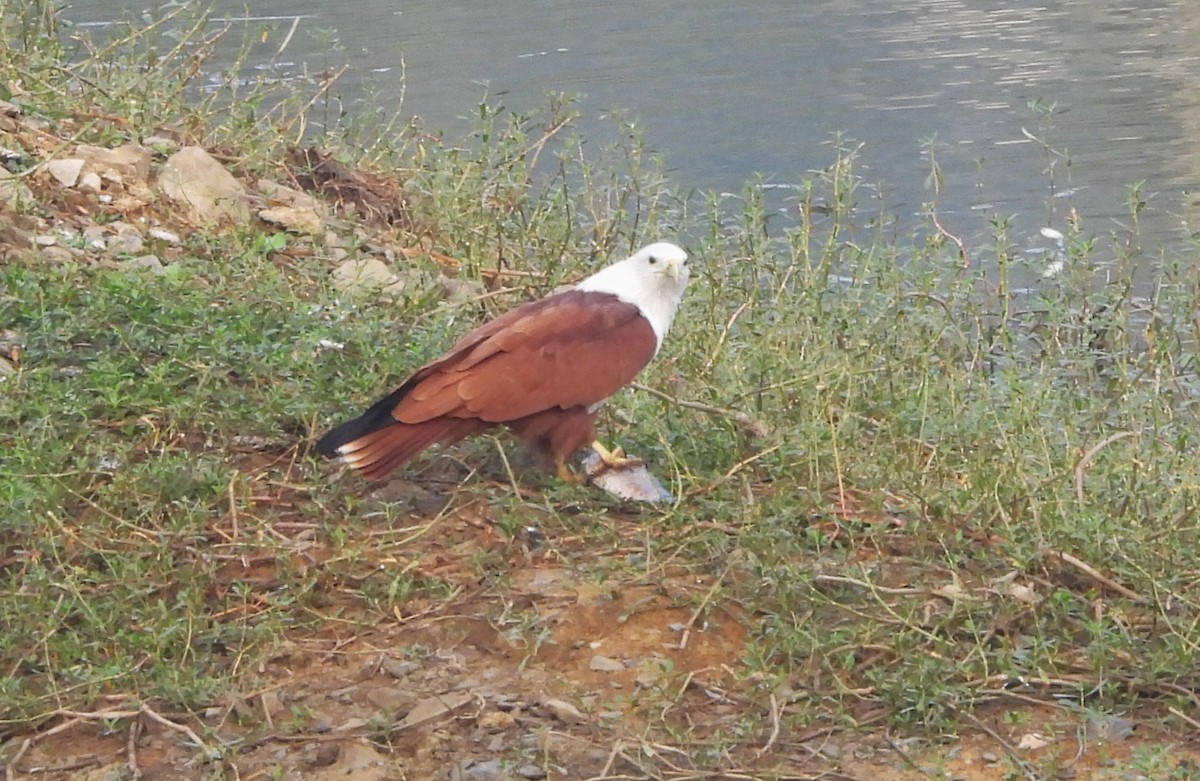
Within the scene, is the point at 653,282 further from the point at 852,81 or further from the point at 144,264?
the point at 852,81

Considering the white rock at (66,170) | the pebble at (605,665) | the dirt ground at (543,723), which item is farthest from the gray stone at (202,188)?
the pebble at (605,665)

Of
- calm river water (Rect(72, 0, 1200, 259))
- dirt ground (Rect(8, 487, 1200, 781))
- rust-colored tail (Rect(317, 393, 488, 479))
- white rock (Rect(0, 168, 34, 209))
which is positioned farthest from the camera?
calm river water (Rect(72, 0, 1200, 259))

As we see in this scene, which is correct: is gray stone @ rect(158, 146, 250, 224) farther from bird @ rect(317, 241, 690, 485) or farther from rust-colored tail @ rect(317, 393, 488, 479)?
rust-colored tail @ rect(317, 393, 488, 479)

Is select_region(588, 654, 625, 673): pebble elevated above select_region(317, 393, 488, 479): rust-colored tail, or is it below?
below

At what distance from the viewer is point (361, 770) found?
2992 millimetres

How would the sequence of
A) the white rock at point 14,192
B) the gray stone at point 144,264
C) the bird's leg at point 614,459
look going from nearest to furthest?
1. the bird's leg at point 614,459
2. the gray stone at point 144,264
3. the white rock at point 14,192

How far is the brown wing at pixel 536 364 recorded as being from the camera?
3.85 metres

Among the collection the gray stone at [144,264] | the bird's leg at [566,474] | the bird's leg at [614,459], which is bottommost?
the bird's leg at [566,474]

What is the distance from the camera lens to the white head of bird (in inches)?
167

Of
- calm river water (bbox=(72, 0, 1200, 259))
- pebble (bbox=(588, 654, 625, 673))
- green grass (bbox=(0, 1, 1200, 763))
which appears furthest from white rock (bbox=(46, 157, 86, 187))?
pebble (bbox=(588, 654, 625, 673))

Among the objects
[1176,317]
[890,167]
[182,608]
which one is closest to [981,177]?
[890,167]

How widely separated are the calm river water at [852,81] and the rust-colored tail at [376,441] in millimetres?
3591

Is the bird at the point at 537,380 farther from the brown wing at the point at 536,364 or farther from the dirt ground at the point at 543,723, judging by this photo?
the dirt ground at the point at 543,723

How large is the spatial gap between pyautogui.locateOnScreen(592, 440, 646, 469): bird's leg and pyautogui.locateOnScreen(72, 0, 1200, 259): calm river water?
3191 mm
